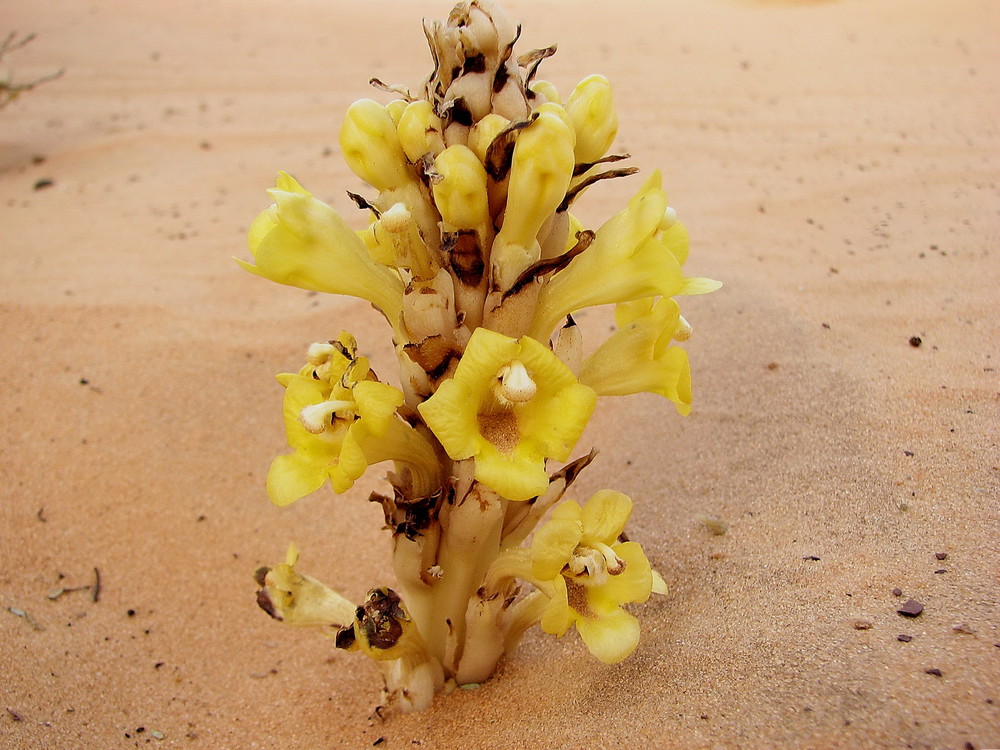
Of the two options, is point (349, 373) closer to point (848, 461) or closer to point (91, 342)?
point (848, 461)

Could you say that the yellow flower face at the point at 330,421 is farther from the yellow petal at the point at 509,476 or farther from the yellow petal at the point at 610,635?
the yellow petal at the point at 610,635

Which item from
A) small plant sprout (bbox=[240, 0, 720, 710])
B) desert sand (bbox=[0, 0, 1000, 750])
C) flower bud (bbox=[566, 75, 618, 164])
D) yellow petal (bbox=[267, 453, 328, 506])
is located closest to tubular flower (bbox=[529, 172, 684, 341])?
small plant sprout (bbox=[240, 0, 720, 710])

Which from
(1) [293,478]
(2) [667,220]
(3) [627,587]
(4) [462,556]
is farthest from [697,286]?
(1) [293,478]

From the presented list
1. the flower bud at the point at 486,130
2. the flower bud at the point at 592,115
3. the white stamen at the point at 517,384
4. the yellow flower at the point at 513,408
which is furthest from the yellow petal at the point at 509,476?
the flower bud at the point at 592,115

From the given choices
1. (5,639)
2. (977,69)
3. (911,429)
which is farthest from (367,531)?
(977,69)

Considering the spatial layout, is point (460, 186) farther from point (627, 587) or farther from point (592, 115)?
point (627, 587)

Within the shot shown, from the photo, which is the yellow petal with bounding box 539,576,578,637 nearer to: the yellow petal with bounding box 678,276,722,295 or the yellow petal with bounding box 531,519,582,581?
the yellow petal with bounding box 531,519,582,581
